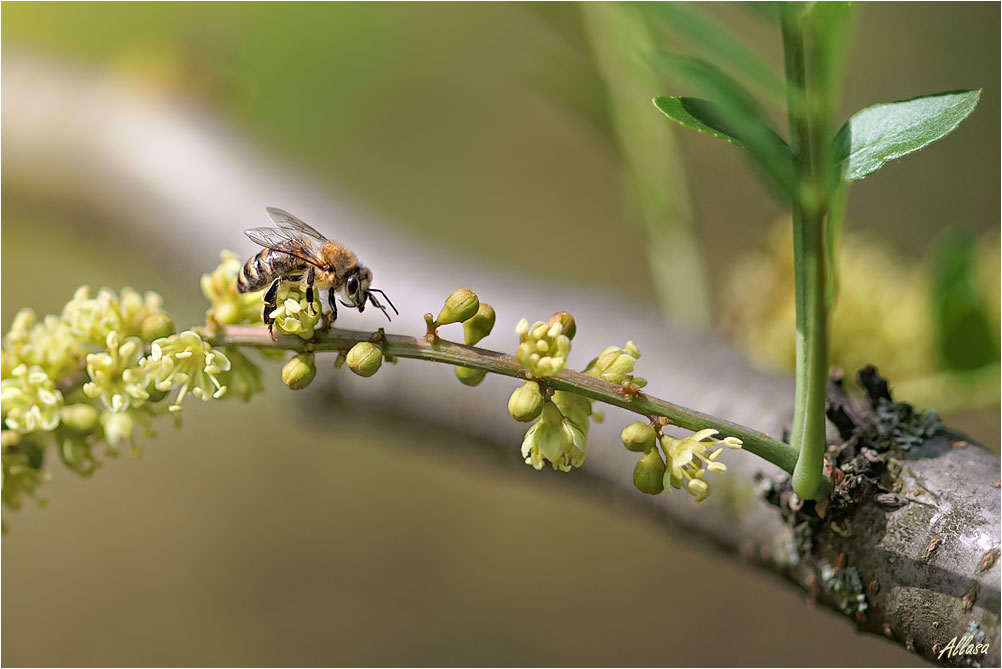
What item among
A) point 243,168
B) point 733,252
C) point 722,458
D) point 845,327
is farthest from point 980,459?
point 733,252

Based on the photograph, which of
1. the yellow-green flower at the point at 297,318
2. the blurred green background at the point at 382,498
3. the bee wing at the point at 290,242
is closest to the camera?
the yellow-green flower at the point at 297,318

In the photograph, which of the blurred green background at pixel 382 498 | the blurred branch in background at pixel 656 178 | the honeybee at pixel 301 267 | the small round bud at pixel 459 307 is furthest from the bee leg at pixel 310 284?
the blurred green background at pixel 382 498

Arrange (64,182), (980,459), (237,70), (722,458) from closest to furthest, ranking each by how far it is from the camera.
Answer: (980,459) < (722,458) < (64,182) < (237,70)

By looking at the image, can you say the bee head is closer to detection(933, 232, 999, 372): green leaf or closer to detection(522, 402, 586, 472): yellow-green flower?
detection(522, 402, 586, 472): yellow-green flower

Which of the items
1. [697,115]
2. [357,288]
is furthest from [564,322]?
[357,288]

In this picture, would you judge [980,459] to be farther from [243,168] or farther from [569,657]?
[569,657]

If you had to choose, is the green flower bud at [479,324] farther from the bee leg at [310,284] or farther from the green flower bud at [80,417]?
the green flower bud at [80,417]
